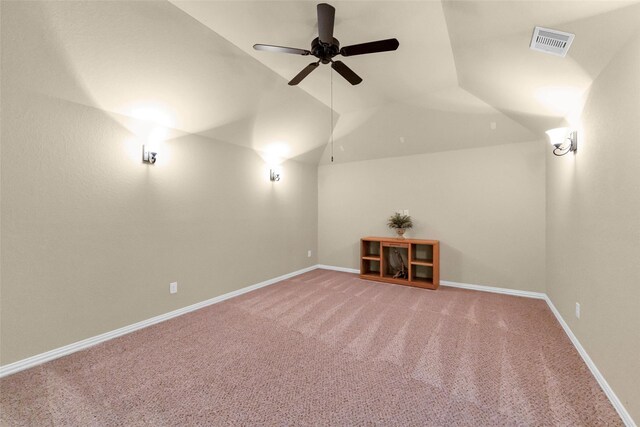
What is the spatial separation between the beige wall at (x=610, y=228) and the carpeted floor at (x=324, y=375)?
0.99 feet

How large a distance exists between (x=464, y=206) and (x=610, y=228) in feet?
8.12

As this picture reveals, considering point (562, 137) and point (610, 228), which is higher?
point (562, 137)

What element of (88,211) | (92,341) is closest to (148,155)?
(88,211)

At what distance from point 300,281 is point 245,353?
2.28m

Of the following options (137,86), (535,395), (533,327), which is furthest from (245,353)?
(533,327)

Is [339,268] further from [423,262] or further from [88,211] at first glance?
[88,211]

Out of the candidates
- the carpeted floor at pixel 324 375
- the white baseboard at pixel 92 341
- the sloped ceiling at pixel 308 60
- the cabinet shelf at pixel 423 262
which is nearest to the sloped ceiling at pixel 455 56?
the sloped ceiling at pixel 308 60

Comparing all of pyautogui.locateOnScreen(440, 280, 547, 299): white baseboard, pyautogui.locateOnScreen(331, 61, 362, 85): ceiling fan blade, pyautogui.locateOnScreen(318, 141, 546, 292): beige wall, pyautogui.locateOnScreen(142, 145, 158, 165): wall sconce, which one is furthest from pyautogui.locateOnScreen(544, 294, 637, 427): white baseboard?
pyautogui.locateOnScreen(142, 145, 158, 165): wall sconce

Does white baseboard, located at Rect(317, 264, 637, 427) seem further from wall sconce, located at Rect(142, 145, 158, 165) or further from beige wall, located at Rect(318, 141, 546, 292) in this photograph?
wall sconce, located at Rect(142, 145, 158, 165)

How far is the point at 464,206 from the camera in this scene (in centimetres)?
412

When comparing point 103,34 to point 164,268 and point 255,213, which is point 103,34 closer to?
point 164,268

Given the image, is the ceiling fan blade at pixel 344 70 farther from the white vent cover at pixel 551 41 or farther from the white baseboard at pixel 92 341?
the white baseboard at pixel 92 341

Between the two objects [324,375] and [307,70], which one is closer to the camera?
[324,375]

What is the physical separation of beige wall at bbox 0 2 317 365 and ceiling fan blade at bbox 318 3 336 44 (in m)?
1.17
